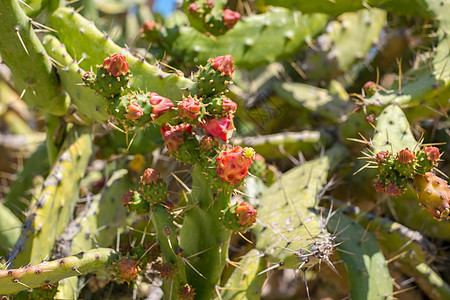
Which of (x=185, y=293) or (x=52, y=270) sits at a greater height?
(x=52, y=270)

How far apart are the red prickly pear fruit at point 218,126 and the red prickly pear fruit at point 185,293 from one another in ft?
1.58

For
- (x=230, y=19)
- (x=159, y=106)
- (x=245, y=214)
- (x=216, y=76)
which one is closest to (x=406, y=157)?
(x=245, y=214)

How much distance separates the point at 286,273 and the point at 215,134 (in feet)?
6.83

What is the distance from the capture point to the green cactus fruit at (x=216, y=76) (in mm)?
1323

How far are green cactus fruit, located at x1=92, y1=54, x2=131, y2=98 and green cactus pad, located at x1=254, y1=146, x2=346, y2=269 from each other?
0.73 metres

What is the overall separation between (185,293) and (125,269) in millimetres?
199

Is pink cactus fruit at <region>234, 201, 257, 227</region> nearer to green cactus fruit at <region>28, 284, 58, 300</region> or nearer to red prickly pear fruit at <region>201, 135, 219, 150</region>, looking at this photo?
red prickly pear fruit at <region>201, 135, 219, 150</region>

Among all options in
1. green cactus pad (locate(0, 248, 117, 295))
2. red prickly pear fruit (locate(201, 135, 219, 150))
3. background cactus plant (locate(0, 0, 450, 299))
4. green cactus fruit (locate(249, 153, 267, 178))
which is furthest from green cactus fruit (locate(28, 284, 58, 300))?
green cactus fruit (locate(249, 153, 267, 178))

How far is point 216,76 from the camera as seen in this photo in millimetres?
1331

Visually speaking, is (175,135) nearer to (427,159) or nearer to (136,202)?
(136,202)

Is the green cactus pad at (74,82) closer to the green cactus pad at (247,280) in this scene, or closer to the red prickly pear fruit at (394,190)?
the green cactus pad at (247,280)

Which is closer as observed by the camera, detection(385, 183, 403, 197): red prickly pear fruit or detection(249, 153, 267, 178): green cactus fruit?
detection(385, 183, 403, 197): red prickly pear fruit

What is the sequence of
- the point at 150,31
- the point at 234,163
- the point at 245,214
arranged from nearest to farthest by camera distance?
the point at 234,163 → the point at 245,214 → the point at 150,31

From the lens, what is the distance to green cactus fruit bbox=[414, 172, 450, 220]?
134cm
